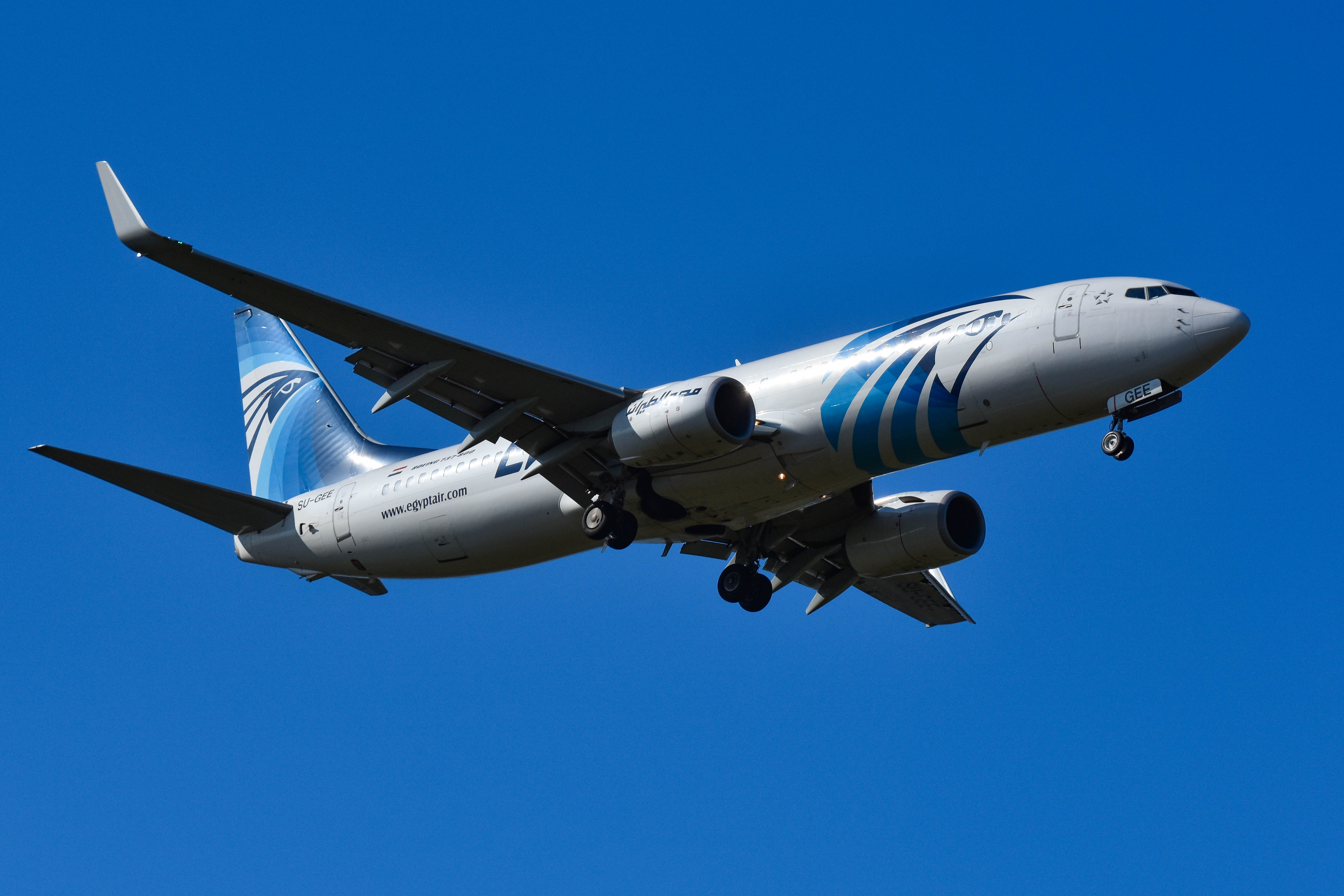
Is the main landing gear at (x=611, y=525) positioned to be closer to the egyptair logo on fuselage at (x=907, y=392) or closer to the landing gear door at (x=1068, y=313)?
the egyptair logo on fuselage at (x=907, y=392)

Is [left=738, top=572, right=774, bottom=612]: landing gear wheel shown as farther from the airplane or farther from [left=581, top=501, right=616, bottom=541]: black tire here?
[left=581, top=501, right=616, bottom=541]: black tire

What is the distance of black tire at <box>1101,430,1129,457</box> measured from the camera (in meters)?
21.6

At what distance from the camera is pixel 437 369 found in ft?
75.5

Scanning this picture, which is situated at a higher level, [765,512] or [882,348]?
[882,348]

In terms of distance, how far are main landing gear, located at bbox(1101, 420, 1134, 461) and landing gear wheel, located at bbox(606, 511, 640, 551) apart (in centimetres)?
861

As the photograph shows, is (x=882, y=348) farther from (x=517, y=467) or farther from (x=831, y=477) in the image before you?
(x=517, y=467)

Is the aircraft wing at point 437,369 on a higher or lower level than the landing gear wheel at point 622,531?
higher

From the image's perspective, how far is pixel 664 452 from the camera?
22953 millimetres

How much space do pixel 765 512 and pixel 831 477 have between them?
1.95 metres

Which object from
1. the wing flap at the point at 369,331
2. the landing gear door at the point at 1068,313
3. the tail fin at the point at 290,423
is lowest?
the landing gear door at the point at 1068,313

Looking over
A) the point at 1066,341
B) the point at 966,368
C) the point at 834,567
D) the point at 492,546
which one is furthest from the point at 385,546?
the point at 1066,341

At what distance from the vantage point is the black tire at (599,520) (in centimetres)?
2459

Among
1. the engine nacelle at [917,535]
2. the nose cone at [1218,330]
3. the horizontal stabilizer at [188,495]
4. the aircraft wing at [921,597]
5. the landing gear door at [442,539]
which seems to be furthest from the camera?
the aircraft wing at [921,597]

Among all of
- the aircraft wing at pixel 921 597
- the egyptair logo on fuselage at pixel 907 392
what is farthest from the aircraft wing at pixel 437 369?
the aircraft wing at pixel 921 597
